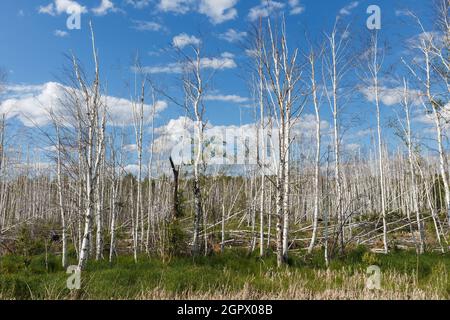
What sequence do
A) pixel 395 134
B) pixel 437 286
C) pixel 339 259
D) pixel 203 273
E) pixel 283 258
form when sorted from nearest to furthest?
pixel 437 286 < pixel 203 273 < pixel 283 258 < pixel 339 259 < pixel 395 134

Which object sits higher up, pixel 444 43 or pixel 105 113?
pixel 444 43

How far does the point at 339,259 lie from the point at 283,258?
1.84 metres

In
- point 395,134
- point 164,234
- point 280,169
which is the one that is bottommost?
point 164,234

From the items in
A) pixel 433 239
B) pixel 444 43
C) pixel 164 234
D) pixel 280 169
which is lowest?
pixel 433 239

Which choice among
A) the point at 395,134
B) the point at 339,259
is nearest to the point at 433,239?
the point at 395,134

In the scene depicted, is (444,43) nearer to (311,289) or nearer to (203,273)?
(311,289)
